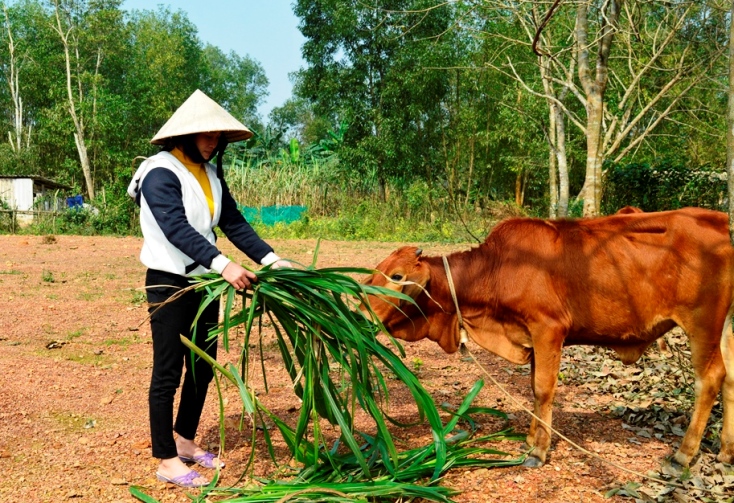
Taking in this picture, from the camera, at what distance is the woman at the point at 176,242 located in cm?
360

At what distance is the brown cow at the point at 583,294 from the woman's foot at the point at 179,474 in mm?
1356

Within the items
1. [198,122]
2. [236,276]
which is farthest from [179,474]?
[198,122]

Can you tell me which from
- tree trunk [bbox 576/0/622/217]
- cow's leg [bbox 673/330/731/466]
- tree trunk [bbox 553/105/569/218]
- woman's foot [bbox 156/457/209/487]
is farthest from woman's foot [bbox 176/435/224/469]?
tree trunk [bbox 553/105/569/218]

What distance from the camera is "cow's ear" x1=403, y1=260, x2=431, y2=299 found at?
4.21 m

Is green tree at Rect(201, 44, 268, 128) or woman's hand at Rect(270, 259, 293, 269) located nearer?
woman's hand at Rect(270, 259, 293, 269)

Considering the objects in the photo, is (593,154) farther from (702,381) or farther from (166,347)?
(166,347)

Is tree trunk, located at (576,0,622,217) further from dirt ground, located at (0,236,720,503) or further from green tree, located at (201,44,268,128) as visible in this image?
green tree, located at (201,44,268,128)

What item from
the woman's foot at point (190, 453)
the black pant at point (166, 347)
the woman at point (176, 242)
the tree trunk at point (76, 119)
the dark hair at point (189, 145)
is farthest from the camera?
the tree trunk at point (76, 119)

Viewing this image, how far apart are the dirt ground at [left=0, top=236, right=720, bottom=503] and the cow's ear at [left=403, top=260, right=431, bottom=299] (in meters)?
1.03

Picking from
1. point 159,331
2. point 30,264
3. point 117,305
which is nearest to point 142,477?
point 159,331

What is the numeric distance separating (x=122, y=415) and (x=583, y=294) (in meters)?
3.21

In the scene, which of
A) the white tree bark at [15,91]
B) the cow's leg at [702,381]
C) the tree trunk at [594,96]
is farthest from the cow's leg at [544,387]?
the white tree bark at [15,91]

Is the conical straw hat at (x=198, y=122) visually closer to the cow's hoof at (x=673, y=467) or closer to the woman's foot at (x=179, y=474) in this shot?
the woman's foot at (x=179, y=474)

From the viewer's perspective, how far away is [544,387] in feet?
13.5
